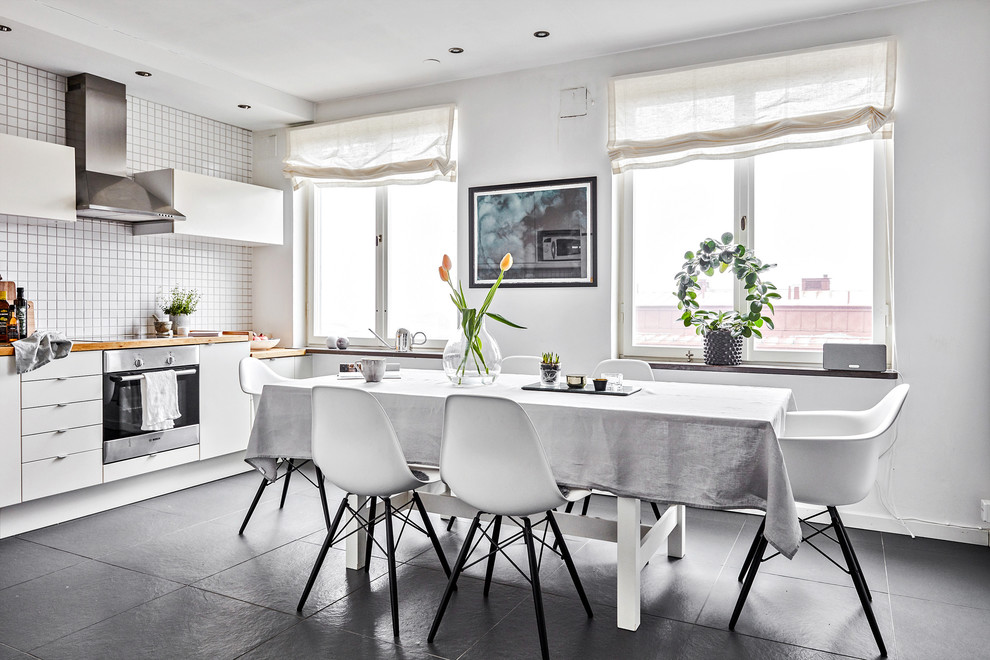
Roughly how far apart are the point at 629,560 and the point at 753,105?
2.72 metres

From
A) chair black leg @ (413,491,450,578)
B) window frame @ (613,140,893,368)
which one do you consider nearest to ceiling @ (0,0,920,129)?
window frame @ (613,140,893,368)

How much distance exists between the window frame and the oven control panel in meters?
2.77

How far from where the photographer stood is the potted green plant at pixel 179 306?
4773 millimetres

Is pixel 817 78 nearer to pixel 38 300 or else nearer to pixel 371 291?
pixel 371 291

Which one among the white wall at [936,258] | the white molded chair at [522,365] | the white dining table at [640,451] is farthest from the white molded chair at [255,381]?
the white wall at [936,258]

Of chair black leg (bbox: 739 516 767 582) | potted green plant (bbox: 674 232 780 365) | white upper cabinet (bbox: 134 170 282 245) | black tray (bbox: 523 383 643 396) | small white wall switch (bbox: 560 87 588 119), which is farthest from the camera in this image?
white upper cabinet (bbox: 134 170 282 245)

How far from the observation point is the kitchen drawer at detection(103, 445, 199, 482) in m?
3.89

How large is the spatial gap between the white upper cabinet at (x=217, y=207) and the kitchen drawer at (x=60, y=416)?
1.33m

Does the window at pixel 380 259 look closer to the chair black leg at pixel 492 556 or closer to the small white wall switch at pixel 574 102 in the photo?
the small white wall switch at pixel 574 102

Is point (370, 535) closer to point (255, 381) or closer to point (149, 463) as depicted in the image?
point (255, 381)

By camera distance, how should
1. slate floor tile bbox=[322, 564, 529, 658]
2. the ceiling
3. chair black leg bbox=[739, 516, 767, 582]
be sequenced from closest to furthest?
1. slate floor tile bbox=[322, 564, 529, 658]
2. chair black leg bbox=[739, 516, 767, 582]
3. the ceiling

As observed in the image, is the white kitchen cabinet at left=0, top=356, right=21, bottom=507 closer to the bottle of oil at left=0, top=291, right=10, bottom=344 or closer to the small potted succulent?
the bottle of oil at left=0, top=291, right=10, bottom=344

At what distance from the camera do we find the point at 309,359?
5.35m

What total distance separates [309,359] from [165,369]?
4.22 feet
